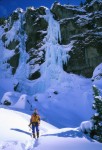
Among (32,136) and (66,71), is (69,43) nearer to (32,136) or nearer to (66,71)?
(66,71)

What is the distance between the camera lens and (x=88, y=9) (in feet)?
159

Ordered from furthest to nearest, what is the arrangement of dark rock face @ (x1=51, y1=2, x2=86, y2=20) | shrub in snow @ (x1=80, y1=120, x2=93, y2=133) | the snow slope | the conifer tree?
dark rock face @ (x1=51, y1=2, x2=86, y2=20) → shrub in snow @ (x1=80, y1=120, x2=93, y2=133) → the conifer tree → the snow slope

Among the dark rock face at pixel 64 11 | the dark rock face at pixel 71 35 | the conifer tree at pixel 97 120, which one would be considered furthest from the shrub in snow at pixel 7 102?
the conifer tree at pixel 97 120

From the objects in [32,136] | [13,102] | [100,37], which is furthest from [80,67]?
[32,136]

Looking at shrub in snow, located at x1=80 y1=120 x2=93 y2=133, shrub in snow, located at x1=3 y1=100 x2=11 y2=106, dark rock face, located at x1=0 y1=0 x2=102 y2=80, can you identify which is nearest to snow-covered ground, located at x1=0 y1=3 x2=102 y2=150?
shrub in snow, located at x1=3 y1=100 x2=11 y2=106

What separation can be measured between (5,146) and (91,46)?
33.3m

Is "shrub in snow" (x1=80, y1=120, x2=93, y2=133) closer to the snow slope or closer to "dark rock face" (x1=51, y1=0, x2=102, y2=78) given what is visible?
the snow slope

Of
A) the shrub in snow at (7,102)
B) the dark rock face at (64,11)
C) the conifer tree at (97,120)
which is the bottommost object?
the conifer tree at (97,120)

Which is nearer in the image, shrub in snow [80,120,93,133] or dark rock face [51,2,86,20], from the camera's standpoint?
shrub in snow [80,120,93,133]

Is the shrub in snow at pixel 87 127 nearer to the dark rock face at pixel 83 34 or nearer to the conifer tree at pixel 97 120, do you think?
the conifer tree at pixel 97 120

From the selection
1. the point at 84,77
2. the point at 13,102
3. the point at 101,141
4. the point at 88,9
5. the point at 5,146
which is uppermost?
the point at 88,9

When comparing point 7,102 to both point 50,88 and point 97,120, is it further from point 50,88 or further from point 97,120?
point 97,120

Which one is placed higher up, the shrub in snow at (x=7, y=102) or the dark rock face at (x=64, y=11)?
the dark rock face at (x=64, y=11)

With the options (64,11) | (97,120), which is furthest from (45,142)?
(64,11)
